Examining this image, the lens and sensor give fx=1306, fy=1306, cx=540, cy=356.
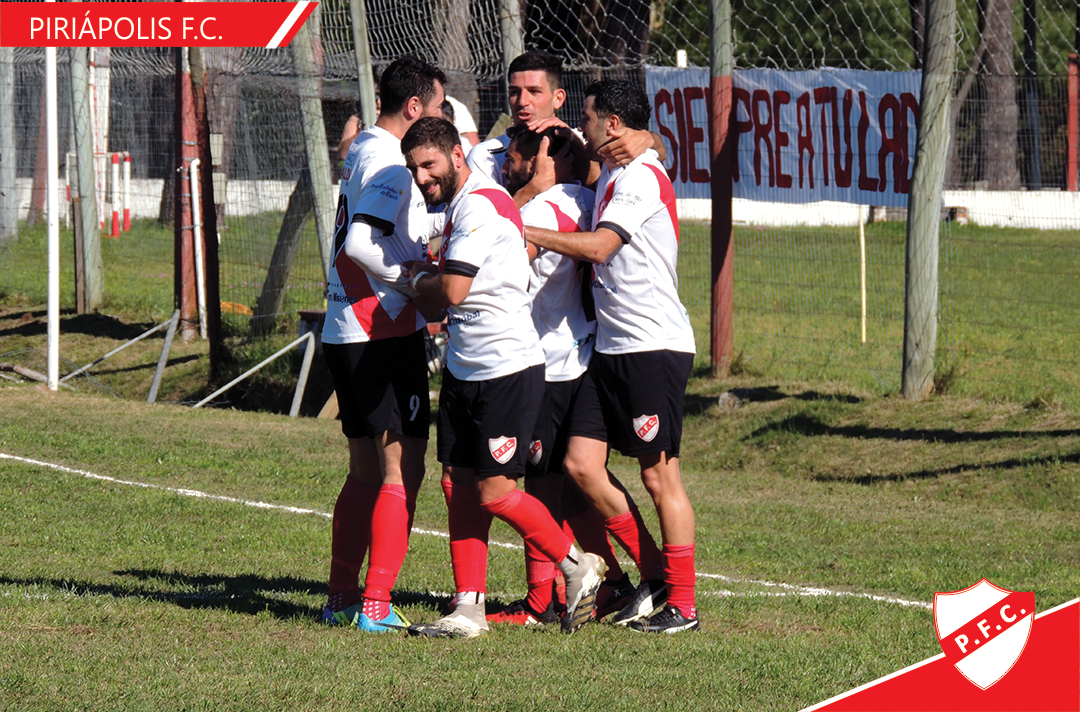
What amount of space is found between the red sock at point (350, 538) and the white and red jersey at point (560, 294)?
0.90 meters

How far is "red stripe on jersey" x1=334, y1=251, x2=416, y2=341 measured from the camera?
16.8ft

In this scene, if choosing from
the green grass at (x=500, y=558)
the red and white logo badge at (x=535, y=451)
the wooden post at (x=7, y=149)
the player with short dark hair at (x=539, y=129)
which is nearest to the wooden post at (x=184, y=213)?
the green grass at (x=500, y=558)

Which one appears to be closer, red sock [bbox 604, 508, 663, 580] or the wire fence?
red sock [bbox 604, 508, 663, 580]

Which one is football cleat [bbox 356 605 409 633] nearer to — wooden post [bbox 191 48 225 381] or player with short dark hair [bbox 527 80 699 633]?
player with short dark hair [bbox 527 80 699 633]

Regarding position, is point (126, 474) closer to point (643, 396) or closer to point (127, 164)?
point (643, 396)

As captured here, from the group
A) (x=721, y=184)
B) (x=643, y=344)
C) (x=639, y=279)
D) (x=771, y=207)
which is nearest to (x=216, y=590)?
(x=643, y=344)

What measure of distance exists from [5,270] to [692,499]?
41.4ft

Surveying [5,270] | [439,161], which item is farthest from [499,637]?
[5,270]

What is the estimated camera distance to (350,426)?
17.4ft

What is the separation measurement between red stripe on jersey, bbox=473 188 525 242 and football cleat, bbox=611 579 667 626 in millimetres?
1570

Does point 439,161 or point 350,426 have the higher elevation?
point 439,161

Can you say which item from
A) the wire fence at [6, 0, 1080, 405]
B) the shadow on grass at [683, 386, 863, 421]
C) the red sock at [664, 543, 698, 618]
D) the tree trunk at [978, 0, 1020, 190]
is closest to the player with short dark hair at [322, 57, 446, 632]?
the red sock at [664, 543, 698, 618]

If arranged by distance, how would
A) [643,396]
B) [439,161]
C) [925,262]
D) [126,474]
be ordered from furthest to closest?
[925,262] → [126,474] → [643,396] → [439,161]

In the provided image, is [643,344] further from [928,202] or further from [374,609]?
[928,202]
